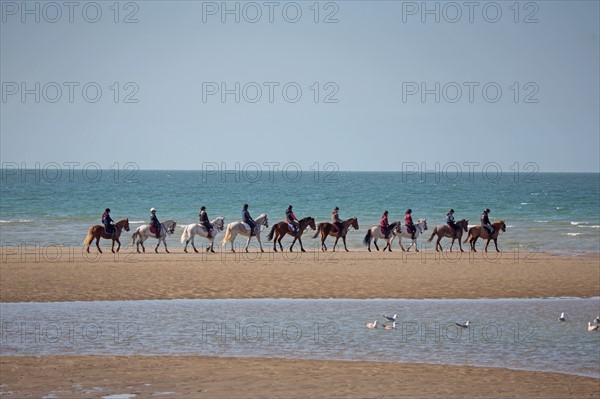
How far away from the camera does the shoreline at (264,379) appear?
13.4 m

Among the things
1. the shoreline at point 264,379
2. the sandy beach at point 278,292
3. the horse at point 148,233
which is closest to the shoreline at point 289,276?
the sandy beach at point 278,292

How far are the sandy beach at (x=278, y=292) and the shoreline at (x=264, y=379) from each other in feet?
0.06

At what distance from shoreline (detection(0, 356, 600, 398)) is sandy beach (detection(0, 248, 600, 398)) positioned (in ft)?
0.06

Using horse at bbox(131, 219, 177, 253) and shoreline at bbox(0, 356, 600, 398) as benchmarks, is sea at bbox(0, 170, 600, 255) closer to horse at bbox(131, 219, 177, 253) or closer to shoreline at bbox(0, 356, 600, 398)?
horse at bbox(131, 219, 177, 253)

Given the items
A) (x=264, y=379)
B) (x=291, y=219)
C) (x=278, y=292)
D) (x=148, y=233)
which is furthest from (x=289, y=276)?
(x=264, y=379)

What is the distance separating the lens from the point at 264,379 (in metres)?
14.3

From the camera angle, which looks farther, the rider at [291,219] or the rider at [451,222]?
the rider at [451,222]

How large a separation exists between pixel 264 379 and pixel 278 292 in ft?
34.6

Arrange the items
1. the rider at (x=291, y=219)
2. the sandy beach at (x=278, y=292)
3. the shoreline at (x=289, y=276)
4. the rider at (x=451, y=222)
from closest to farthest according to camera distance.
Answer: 1. the sandy beach at (x=278, y=292)
2. the shoreline at (x=289, y=276)
3. the rider at (x=291, y=219)
4. the rider at (x=451, y=222)

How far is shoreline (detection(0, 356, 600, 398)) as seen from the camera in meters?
13.4

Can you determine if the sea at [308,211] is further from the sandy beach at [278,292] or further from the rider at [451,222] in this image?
the sandy beach at [278,292]

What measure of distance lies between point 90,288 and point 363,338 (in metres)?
10.2

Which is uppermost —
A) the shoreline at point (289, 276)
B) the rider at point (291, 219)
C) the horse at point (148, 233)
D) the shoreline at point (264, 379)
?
the rider at point (291, 219)

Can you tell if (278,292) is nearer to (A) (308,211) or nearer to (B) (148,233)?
(B) (148,233)
